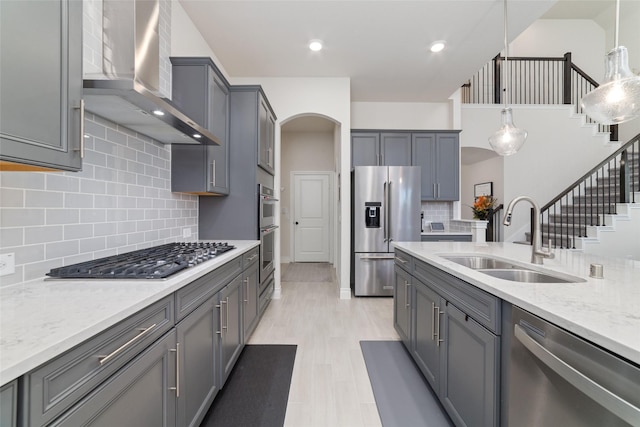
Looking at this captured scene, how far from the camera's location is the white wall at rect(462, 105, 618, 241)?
5.61m

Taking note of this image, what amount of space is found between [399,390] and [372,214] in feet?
8.03

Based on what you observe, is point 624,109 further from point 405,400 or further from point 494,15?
point 405,400

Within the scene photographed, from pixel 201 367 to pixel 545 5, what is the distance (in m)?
4.11

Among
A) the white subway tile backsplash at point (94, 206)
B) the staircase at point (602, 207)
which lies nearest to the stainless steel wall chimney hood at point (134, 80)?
the white subway tile backsplash at point (94, 206)

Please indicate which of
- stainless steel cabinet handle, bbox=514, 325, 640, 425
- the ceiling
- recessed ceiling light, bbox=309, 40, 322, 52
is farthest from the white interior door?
stainless steel cabinet handle, bbox=514, 325, 640, 425

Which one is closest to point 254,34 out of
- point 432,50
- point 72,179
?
point 432,50

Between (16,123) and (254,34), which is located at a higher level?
(254,34)

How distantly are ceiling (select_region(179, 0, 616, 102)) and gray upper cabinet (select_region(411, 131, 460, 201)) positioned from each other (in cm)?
82

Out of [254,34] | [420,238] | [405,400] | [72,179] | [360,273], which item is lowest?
[405,400]

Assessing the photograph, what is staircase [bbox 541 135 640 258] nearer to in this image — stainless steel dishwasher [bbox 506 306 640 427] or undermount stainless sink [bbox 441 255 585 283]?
undermount stainless sink [bbox 441 255 585 283]

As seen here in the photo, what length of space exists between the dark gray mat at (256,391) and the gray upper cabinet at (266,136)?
1892 millimetres

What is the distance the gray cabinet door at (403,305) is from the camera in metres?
2.31

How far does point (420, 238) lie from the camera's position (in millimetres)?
4078

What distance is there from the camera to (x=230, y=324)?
1992mm
